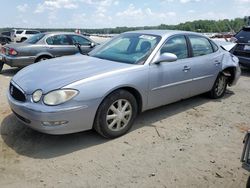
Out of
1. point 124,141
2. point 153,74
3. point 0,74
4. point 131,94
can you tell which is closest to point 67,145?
point 124,141

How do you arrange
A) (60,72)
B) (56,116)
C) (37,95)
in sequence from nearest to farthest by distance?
(56,116), (37,95), (60,72)

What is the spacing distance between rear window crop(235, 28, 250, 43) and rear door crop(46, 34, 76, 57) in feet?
18.4

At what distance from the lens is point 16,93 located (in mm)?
4242

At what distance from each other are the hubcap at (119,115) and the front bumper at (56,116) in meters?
0.31

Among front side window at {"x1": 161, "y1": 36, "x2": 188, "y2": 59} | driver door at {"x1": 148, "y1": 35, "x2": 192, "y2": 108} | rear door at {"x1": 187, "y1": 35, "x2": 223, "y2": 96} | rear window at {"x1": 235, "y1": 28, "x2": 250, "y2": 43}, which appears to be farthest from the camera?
rear window at {"x1": 235, "y1": 28, "x2": 250, "y2": 43}

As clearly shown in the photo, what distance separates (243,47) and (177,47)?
523cm

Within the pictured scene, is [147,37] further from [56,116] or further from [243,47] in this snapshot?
[243,47]

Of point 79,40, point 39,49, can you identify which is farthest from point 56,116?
point 79,40

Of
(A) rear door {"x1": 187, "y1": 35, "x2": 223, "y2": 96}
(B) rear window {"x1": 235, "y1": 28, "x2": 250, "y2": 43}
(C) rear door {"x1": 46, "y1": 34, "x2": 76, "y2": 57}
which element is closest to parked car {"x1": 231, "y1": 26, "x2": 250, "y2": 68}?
(B) rear window {"x1": 235, "y1": 28, "x2": 250, "y2": 43}

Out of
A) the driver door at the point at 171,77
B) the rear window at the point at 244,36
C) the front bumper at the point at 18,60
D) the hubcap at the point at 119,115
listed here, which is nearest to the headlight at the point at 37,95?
the hubcap at the point at 119,115

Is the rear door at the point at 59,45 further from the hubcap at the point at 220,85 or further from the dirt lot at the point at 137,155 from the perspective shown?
the hubcap at the point at 220,85

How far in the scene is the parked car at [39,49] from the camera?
9445 mm

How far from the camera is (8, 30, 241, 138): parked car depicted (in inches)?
151

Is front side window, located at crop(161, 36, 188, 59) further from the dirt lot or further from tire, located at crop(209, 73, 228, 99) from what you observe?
tire, located at crop(209, 73, 228, 99)
